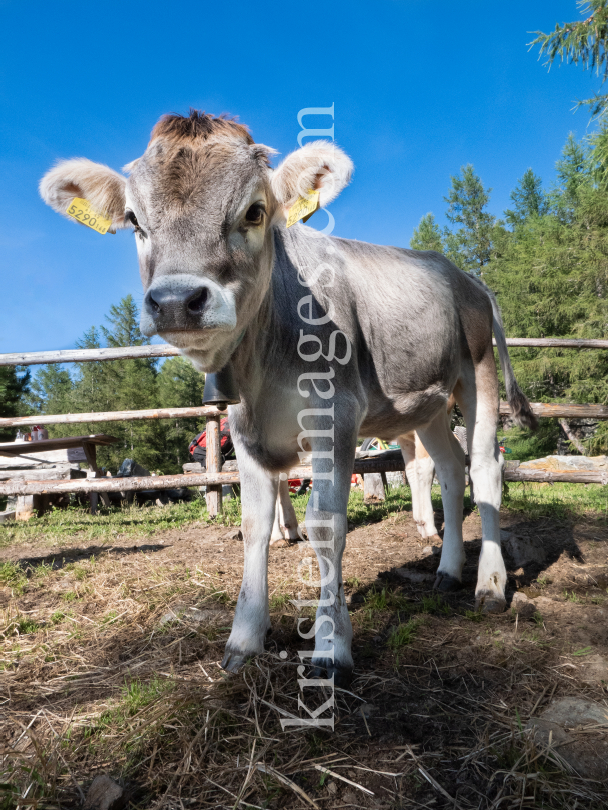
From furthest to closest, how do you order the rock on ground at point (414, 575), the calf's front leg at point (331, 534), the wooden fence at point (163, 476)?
the wooden fence at point (163, 476) < the rock on ground at point (414, 575) < the calf's front leg at point (331, 534)

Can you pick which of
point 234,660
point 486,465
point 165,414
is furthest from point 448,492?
point 165,414

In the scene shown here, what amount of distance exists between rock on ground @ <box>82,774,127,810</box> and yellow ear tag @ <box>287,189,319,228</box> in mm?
1998

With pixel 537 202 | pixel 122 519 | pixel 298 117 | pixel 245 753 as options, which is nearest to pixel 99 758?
pixel 245 753

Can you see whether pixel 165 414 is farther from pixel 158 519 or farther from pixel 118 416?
pixel 158 519

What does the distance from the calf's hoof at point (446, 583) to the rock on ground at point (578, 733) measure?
1.39 meters

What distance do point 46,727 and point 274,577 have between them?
182 centimetres

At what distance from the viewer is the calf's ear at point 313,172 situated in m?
2.13

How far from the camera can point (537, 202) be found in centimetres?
3412

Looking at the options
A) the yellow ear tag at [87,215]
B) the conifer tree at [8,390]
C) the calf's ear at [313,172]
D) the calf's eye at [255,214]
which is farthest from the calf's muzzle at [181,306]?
the conifer tree at [8,390]

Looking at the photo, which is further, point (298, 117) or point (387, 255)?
point (387, 255)

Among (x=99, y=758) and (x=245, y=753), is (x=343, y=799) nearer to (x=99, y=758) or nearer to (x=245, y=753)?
(x=245, y=753)

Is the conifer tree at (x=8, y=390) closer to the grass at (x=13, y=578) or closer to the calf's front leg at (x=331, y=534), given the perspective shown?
the grass at (x=13, y=578)

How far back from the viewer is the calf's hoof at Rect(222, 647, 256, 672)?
2166 mm

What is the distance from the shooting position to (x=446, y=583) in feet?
10.9
